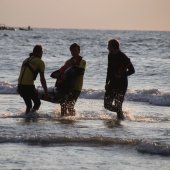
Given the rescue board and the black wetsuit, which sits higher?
the black wetsuit

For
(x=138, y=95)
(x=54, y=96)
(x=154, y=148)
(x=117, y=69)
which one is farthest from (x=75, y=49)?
(x=138, y=95)

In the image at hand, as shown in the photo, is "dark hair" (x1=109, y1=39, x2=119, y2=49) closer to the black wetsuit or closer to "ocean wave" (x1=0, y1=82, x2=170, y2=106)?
the black wetsuit

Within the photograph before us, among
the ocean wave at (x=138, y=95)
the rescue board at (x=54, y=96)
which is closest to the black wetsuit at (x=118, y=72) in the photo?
the rescue board at (x=54, y=96)

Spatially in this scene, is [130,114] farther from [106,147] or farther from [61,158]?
[61,158]

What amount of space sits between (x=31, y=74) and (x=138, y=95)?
6836mm

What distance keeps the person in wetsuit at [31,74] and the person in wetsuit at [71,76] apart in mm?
306

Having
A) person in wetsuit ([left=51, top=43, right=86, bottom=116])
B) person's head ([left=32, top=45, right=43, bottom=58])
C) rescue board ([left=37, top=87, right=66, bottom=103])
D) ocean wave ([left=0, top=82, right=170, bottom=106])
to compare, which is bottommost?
ocean wave ([left=0, top=82, right=170, bottom=106])

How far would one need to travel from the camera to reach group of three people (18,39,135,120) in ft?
43.3

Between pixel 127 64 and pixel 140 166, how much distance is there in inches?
162

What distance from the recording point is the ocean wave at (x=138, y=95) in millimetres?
18617

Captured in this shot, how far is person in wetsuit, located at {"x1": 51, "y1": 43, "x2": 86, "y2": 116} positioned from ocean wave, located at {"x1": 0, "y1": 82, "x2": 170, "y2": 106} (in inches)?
191

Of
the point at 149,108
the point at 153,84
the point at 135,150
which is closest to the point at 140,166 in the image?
the point at 135,150

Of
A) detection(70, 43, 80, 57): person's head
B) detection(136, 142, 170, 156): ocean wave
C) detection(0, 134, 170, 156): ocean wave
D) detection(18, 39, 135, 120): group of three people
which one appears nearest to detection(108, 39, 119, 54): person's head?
detection(18, 39, 135, 120): group of three people

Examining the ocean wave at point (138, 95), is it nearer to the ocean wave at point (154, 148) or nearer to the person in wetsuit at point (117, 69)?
the person in wetsuit at point (117, 69)
